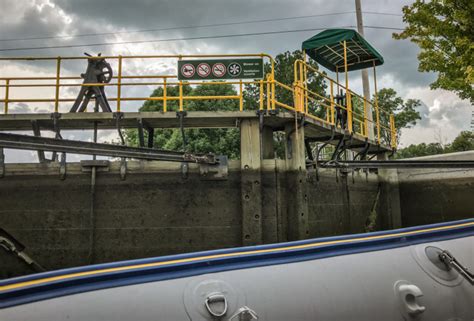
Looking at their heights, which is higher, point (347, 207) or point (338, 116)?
point (338, 116)

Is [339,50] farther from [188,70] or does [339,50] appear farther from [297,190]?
[297,190]

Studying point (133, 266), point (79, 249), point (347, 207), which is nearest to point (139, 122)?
point (79, 249)

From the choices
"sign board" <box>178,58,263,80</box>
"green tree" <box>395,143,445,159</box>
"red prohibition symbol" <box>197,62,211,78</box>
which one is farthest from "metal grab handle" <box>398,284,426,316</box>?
"green tree" <box>395,143,445,159</box>

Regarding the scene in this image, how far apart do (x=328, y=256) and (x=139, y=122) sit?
257 inches

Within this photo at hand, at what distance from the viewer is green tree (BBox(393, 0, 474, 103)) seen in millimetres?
10070

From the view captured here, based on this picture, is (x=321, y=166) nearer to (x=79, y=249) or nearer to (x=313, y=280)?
(x=79, y=249)

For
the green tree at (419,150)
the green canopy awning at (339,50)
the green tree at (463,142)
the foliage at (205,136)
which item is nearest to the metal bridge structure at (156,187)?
the green canopy awning at (339,50)

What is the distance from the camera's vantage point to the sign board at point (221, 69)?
8.64 metres

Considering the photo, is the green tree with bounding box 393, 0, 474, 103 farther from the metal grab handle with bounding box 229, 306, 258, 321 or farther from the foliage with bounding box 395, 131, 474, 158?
the foliage with bounding box 395, 131, 474, 158

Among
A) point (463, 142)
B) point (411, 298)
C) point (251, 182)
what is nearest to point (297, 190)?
point (251, 182)

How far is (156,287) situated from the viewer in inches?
75.0

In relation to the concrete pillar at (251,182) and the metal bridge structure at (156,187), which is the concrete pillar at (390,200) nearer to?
the metal bridge structure at (156,187)

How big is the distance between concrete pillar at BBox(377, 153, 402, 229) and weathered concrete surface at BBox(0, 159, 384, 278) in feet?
14.9

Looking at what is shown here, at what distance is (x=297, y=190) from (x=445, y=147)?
28.7 meters
